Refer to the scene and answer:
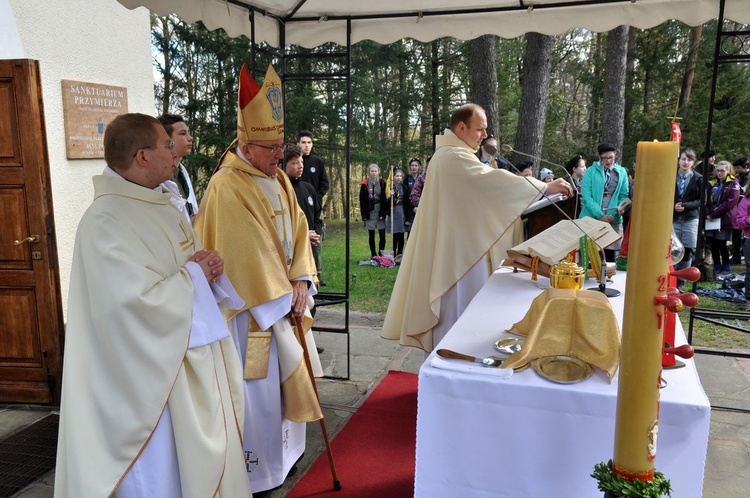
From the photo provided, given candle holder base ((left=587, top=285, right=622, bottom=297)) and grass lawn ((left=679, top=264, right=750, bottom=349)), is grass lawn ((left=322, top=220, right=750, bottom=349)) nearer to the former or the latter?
grass lawn ((left=679, top=264, right=750, bottom=349))

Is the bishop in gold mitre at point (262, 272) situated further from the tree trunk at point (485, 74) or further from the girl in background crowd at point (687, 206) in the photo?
the tree trunk at point (485, 74)

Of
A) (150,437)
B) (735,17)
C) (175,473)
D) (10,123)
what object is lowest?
(175,473)

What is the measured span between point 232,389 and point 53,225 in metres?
2.61

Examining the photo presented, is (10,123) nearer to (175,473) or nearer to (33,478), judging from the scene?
(33,478)

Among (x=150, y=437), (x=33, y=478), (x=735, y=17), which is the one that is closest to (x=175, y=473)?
(x=150, y=437)

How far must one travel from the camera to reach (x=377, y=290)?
8406 mm

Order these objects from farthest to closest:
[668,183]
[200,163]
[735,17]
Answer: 1. [200,163]
2. [735,17]
3. [668,183]

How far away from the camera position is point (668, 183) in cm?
105

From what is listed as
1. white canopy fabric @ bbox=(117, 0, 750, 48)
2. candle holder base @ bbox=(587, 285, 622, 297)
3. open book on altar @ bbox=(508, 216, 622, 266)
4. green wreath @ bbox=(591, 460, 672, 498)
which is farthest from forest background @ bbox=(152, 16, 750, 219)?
green wreath @ bbox=(591, 460, 672, 498)

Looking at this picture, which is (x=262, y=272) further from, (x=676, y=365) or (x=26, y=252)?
(x=26, y=252)

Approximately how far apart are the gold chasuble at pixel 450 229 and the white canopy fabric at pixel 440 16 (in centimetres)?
103

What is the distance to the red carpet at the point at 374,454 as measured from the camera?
3.11 m

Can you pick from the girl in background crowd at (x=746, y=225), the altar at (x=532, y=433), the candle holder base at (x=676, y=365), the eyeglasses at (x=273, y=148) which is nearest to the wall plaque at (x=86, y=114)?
the eyeglasses at (x=273, y=148)

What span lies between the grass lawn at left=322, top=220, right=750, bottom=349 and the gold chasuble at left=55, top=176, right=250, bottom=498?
500cm
